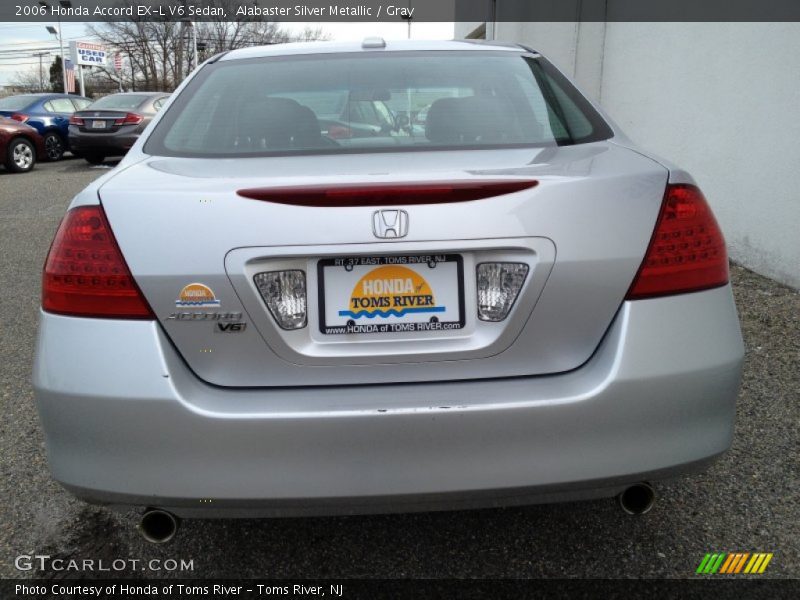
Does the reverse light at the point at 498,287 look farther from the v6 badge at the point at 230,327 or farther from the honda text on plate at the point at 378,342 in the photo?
the v6 badge at the point at 230,327

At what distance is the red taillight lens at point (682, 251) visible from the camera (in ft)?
5.62

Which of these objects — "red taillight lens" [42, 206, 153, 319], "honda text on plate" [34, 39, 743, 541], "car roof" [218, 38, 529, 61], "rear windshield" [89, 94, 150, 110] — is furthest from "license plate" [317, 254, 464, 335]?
"rear windshield" [89, 94, 150, 110]

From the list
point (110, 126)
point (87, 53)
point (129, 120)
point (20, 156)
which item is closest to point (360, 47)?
point (129, 120)

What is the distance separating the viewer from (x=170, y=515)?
5.80 feet

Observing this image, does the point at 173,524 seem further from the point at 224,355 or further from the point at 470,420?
the point at 470,420

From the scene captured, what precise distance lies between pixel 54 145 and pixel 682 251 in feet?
53.8

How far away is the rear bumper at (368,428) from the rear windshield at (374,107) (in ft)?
2.31

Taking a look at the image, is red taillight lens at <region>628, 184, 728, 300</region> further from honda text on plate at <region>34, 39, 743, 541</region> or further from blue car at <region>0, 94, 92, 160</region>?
blue car at <region>0, 94, 92, 160</region>

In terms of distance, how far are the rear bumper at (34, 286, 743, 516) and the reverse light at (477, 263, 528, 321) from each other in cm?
17

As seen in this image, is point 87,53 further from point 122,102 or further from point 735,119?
point 735,119

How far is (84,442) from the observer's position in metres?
1.71

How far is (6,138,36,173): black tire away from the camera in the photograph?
1363 cm

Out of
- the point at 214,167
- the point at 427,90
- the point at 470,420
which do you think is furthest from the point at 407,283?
the point at 427,90

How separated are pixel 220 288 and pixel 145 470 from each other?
1.53 ft
